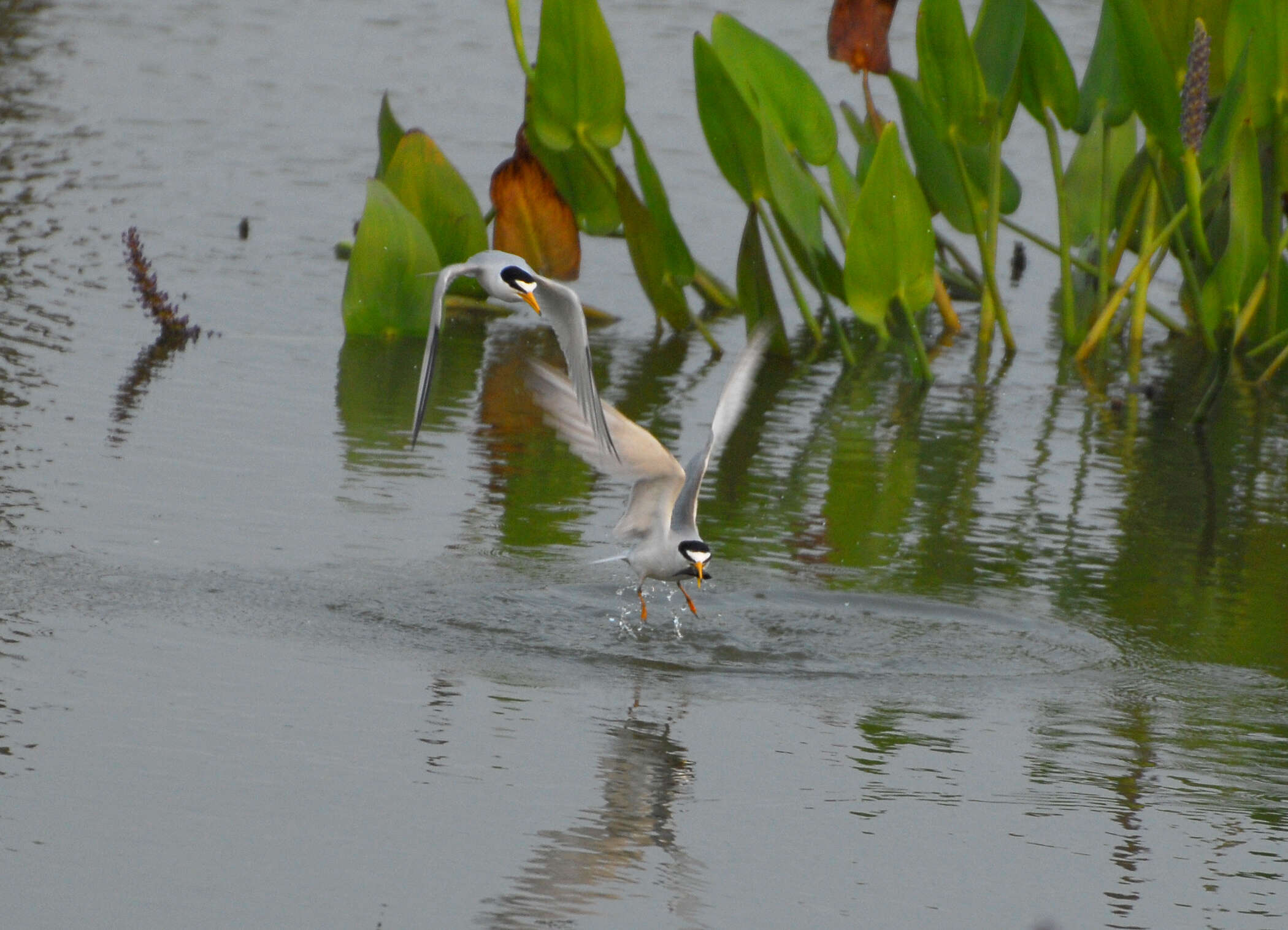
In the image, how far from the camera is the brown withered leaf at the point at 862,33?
36.1 ft

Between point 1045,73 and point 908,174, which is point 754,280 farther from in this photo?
point 1045,73

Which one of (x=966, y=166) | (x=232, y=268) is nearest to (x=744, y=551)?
(x=966, y=166)

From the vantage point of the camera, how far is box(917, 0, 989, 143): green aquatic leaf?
970 centimetres

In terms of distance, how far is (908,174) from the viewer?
9.52 meters

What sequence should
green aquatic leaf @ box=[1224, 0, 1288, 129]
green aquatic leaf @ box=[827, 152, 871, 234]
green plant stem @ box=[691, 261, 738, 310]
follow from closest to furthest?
green aquatic leaf @ box=[1224, 0, 1288, 129] < green aquatic leaf @ box=[827, 152, 871, 234] < green plant stem @ box=[691, 261, 738, 310]

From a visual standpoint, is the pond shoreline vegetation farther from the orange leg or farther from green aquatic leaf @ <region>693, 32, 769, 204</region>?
the orange leg

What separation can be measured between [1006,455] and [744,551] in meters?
2.32

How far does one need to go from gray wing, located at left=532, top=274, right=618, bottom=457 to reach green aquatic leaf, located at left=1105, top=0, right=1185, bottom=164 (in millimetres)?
4348

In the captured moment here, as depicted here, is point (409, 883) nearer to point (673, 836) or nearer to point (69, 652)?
point (673, 836)

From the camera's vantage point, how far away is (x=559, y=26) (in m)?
9.95

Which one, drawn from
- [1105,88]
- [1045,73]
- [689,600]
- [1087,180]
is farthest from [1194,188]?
[689,600]

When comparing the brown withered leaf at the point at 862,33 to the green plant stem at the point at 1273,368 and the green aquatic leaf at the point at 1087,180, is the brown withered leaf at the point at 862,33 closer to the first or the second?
the green aquatic leaf at the point at 1087,180

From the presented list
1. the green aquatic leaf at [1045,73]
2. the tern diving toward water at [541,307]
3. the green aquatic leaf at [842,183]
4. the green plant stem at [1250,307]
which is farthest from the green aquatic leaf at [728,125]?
the tern diving toward water at [541,307]

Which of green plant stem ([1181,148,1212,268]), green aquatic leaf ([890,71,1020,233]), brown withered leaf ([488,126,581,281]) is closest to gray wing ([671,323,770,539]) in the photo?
green plant stem ([1181,148,1212,268])
